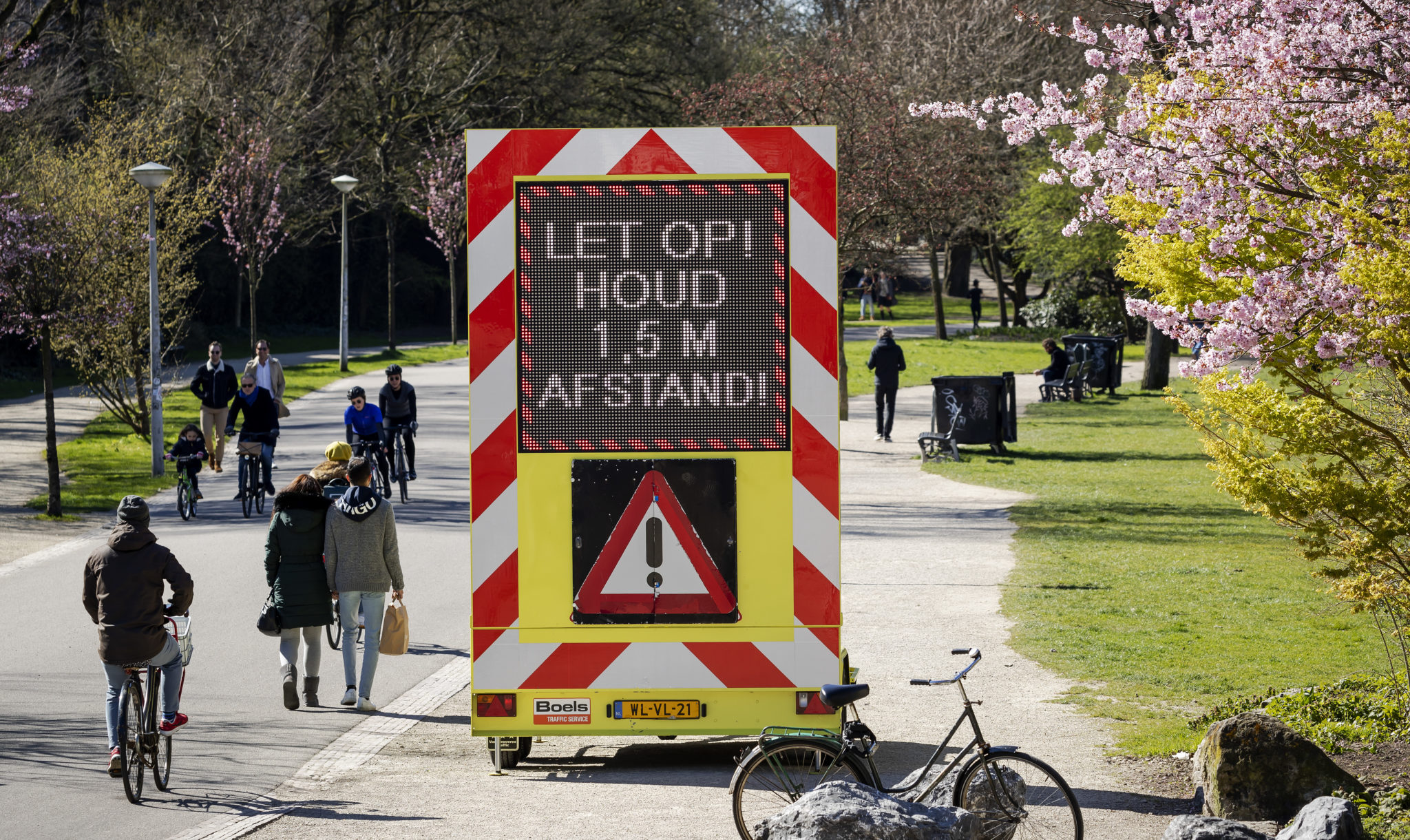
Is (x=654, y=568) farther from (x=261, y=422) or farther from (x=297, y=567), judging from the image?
(x=261, y=422)

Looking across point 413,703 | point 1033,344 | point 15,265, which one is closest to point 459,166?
point 1033,344

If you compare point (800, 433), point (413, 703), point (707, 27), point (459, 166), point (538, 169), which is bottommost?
point (413, 703)

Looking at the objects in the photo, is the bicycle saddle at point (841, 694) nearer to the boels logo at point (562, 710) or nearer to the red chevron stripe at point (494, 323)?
the boels logo at point (562, 710)

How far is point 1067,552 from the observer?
15539 millimetres

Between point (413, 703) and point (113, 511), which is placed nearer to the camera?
point (413, 703)

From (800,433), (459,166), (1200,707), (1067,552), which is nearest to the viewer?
(800,433)

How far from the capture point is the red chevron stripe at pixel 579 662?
7125 mm

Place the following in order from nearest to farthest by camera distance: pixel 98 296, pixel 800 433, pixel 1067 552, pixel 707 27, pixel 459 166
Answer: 1. pixel 800 433
2. pixel 1067 552
3. pixel 98 296
4. pixel 707 27
5. pixel 459 166

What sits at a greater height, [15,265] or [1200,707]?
[15,265]

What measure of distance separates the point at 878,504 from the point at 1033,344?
30.9m

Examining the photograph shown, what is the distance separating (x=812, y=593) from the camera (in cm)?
707

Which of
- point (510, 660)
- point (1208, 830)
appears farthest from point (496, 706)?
point (1208, 830)

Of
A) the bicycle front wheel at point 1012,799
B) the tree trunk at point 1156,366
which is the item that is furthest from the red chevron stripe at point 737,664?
the tree trunk at point 1156,366

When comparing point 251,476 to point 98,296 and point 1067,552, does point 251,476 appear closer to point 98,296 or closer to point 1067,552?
point 98,296
